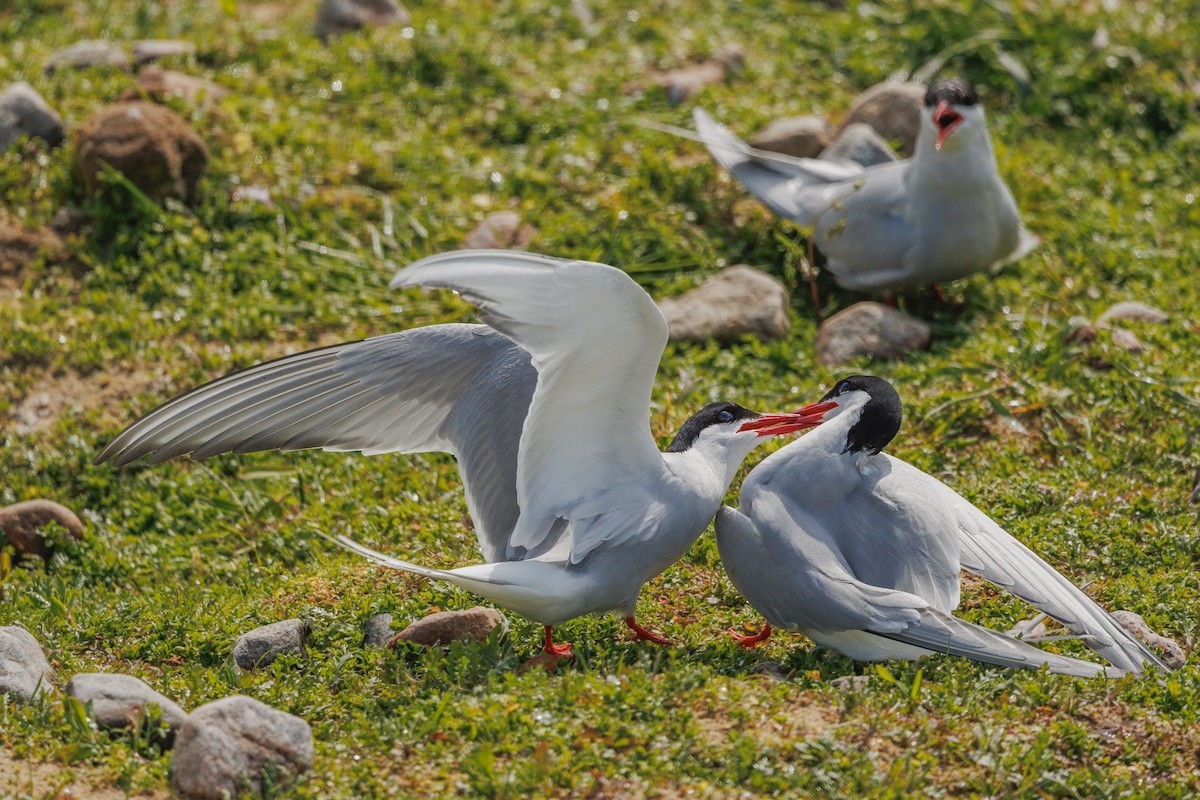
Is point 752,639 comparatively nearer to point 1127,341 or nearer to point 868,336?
point 868,336

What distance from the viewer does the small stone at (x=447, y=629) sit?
A: 4027 millimetres

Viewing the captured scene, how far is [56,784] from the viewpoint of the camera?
3.41 meters

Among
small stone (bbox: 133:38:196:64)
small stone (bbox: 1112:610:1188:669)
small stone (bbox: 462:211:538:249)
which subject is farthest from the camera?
small stone (bbox: 133:38:196:64)

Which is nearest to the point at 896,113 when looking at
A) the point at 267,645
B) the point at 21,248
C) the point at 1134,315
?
the point at 1134,315

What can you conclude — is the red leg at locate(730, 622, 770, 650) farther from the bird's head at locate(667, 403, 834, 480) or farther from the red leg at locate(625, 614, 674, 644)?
the bird's head at locate(667, 403, 834, 480)

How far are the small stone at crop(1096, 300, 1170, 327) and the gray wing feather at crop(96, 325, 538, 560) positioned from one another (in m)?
3.02

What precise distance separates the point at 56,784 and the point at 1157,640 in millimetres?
2986

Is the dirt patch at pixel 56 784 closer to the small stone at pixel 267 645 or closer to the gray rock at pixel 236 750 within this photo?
the gray rock at pixel 236 750

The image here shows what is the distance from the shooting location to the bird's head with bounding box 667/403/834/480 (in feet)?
14.1

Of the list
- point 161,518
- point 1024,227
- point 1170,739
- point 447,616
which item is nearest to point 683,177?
point 1024,227

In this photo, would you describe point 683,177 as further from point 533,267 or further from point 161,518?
point 533,267

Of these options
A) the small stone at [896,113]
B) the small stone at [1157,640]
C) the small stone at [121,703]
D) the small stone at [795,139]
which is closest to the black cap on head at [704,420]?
the small stone at [1157,640]

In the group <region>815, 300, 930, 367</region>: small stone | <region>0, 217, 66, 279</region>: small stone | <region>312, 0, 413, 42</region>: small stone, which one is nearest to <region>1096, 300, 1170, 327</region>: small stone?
<region>815, 300, 930, 367</region>: small stone

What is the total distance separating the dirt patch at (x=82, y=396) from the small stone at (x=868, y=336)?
2.83 meters
